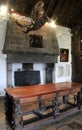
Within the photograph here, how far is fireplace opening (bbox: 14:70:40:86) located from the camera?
5396 millimetres

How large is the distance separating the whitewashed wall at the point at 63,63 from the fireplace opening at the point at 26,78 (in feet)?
3.58

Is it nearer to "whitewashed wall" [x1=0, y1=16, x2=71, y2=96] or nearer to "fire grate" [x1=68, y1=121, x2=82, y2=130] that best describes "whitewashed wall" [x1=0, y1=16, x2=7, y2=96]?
"whitewashed wall" [x1=0, y1=16, x2=71, y2=96]

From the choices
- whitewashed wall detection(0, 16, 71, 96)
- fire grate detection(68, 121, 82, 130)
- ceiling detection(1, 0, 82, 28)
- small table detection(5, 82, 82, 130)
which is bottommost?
fire grate detection(68, 121, 82, 130)

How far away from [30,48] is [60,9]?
237 cm

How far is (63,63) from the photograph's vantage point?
22.5 ft

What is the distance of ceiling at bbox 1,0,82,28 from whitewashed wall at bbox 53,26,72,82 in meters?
0.37

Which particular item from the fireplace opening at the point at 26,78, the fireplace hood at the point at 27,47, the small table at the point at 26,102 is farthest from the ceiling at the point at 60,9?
the small table at the point at 26,102

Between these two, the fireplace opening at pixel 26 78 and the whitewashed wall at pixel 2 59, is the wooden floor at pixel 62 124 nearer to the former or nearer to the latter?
the whitewashed wall at pixel 2 59

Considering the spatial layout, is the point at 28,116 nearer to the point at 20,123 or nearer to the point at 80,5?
the point at 20,123

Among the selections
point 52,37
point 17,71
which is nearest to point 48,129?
point 17,71

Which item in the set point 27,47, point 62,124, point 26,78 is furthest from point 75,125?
point 27,47

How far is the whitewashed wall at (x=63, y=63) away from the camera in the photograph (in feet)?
21.6

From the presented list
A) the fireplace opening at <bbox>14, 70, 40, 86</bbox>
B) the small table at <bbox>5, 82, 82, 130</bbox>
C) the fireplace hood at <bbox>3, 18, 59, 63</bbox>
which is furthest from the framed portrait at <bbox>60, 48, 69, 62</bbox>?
the small table at <bbox>5, 82, 82, 130</bbox>

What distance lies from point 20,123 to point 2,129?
0.41 metres
